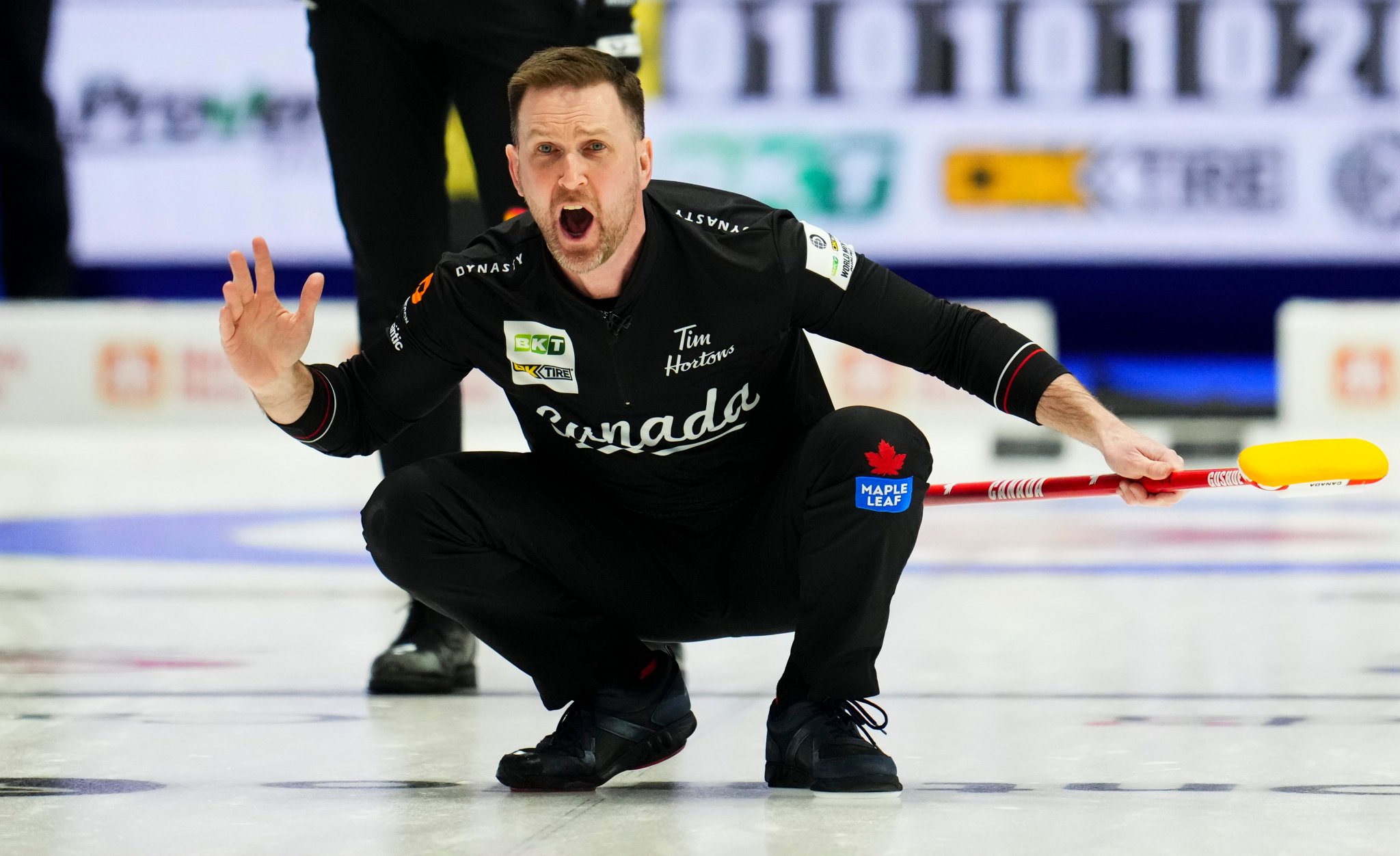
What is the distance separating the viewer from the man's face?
2086 mm

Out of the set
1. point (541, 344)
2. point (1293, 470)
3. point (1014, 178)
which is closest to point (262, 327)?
point (541, 344)

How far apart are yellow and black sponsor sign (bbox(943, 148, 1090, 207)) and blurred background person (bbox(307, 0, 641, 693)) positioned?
663cm

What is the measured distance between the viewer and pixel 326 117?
2941mm

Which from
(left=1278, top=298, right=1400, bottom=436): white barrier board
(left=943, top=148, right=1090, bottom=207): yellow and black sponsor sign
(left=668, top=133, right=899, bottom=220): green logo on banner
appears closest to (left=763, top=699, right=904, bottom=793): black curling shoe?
(left=1278, top=298, right=1400, bottom=436): white barrier board

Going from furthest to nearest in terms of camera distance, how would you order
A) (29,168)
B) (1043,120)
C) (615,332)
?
(29,168) < (1043,120) < (615,332)

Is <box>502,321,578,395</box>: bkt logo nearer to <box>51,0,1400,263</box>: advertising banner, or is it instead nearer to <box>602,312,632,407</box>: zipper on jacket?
<box>602,312,632,407</box>: zipper on jacket

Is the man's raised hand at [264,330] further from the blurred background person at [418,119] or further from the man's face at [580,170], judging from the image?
the blurred background person at [418,119]

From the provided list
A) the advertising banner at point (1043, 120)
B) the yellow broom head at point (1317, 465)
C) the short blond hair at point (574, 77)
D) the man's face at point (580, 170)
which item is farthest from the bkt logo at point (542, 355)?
the advertising banner at point (1043, 120)

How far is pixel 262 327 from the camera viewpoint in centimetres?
218

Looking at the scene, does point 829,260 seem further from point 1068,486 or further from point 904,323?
point 1068,486

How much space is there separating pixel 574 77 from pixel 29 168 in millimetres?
8636

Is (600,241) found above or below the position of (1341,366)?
above

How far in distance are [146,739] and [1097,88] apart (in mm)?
7667

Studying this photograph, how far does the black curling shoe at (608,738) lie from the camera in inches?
82.7
